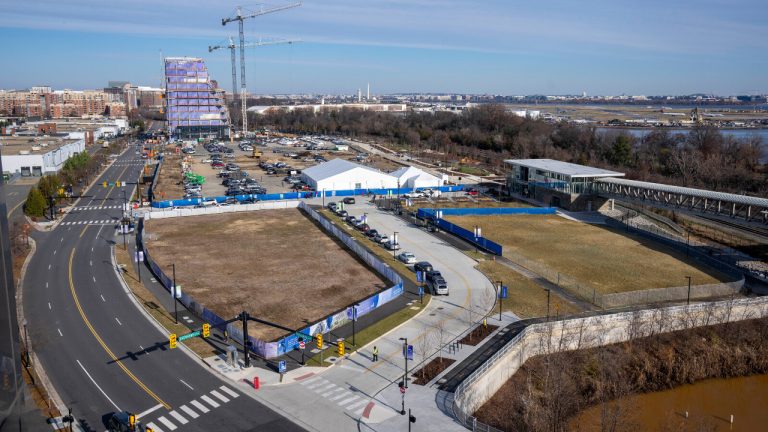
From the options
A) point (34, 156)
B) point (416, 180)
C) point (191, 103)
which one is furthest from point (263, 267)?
point (191, 103)

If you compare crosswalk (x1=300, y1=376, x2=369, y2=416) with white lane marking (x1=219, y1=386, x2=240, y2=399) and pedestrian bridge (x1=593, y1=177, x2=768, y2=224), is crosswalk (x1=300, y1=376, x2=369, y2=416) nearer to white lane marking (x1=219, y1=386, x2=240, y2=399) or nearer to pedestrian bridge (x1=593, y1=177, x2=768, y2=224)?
white lane marking (x1=219, y1=386, x2=240, y2=399)

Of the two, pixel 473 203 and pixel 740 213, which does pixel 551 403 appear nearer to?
pixel 740 213

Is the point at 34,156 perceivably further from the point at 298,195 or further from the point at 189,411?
the point at 189,411

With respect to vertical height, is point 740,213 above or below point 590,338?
above

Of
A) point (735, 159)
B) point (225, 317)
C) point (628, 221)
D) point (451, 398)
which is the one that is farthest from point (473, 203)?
point (735, 159)

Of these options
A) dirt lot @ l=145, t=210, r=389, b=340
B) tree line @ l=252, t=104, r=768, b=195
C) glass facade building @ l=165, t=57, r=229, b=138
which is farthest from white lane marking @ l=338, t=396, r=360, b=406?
glass facade building @ l=165, t=57, r=229, b=138

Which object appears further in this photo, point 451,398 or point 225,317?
point 225,317
